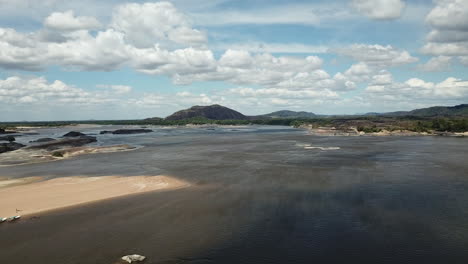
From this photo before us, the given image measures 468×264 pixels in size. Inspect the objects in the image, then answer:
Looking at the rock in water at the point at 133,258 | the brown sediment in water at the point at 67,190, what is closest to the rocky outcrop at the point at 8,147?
the brown sediment in water at the point at 67,190

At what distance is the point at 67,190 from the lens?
3597 cm

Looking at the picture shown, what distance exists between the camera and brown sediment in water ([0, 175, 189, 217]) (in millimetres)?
30156

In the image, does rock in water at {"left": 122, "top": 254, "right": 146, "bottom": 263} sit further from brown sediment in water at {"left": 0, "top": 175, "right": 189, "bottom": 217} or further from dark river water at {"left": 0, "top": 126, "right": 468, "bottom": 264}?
brown sediment in water at {"left": 0, "top": 175, "right": 189, "bottom": 217}

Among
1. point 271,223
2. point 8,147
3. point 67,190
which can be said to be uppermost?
point 8,147

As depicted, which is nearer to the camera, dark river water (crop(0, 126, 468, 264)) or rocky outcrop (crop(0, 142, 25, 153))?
dark river water (crop(0, 126, 468, 264))

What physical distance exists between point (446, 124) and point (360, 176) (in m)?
98.0

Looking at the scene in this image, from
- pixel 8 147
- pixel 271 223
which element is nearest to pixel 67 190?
pixel 271 223

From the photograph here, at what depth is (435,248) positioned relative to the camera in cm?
2039

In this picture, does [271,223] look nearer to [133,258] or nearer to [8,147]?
[133,258]

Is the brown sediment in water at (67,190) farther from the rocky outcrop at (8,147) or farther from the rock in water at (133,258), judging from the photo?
the rocky outcrop at (8,147)

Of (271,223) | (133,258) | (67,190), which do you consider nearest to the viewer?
(133,258)

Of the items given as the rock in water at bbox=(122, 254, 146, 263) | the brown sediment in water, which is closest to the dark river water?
the rock in water at bbox=(122, 254, 146, 263)

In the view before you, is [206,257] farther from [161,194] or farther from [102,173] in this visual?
[102,173]

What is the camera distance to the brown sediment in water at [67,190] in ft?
98.9
